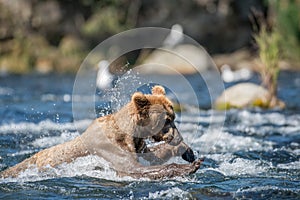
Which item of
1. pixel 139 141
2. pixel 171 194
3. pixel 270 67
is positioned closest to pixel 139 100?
pixel 139 141

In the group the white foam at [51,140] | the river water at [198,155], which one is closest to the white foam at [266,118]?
A: the river water at [198,155]

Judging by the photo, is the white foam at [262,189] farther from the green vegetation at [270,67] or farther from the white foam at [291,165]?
the green vegetation at [270,67]

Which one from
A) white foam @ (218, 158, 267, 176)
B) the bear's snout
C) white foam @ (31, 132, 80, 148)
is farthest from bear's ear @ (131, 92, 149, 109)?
white foam @ (31, 132, 80, 148)

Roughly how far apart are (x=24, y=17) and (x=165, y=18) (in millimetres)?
10997

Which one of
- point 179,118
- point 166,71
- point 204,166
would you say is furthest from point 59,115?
point 166,71

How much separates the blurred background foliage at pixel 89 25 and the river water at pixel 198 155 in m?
29.0

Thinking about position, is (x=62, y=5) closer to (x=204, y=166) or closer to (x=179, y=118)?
(x=179, y=118)

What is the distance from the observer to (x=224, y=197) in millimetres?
5996

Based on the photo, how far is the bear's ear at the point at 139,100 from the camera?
20.4 feet

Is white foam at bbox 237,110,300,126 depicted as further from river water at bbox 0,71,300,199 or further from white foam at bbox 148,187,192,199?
white foam at bbox 148,187,192,199

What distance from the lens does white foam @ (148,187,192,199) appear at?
234 inches

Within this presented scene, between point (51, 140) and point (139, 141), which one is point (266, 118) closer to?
point (51, 140)

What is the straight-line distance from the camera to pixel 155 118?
6.34 m

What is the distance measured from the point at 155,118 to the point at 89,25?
134 ft
